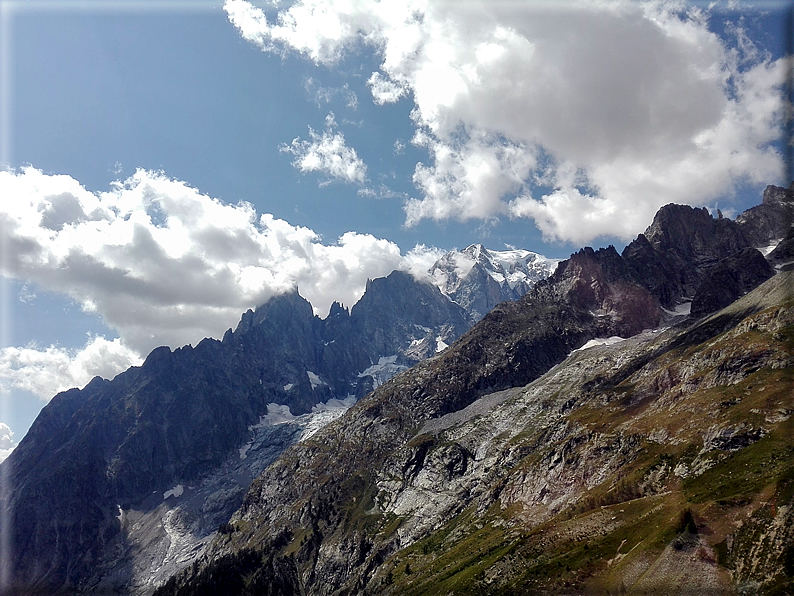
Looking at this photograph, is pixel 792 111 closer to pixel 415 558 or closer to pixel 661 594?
pixel 661 594

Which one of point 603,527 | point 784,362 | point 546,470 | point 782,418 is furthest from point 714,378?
point 603,527

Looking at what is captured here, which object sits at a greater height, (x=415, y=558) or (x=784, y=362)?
(x=784, y=362)

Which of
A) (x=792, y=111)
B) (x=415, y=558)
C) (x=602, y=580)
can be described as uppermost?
(x=792, y=111)

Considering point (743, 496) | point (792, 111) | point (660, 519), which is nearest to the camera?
point (792, 111)

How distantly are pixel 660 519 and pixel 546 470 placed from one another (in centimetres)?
8197

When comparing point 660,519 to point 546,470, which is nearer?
point 660,519

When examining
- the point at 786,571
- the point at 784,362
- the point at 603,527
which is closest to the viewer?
the point at 786,571

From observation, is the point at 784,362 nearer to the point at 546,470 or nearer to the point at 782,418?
the point at 782,418

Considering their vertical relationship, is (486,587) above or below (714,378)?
below

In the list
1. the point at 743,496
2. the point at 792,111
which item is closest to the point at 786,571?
the point at 743,496

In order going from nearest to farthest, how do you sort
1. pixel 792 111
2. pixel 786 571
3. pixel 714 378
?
pixel 792 111
pixel 786 571
pixel 714 378

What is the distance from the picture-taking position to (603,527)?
4796 inches

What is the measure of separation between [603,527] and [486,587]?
33847 millimetres

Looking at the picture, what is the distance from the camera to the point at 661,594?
8406cm
